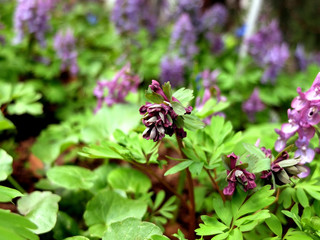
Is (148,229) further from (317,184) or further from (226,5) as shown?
(226,5)

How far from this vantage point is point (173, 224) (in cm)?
119

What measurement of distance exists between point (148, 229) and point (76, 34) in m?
2.38

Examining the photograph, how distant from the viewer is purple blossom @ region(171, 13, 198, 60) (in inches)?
87.4

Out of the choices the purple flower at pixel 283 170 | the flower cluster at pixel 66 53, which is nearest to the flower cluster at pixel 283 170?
the purple flower at pixel 283 170

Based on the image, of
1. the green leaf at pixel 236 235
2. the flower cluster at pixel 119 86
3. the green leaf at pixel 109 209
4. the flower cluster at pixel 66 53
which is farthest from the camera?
the flower cluster at pixel 66 53

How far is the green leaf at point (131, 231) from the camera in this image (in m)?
0.77

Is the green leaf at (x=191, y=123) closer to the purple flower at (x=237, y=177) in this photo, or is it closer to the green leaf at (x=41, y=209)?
the purple flower at (x=237, y=177)

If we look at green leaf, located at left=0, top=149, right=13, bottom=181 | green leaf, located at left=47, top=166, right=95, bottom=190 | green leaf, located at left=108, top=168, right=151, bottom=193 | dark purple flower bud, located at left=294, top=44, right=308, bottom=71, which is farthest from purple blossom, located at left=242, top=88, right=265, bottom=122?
green leaf, located at left=0, top=149, right=13, bottom=181

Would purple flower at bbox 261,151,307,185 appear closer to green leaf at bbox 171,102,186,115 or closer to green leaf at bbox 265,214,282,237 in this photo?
green leaf at bbox 265,214,282,237

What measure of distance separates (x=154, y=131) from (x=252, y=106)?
1441 mm

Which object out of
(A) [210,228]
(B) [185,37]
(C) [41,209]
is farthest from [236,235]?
(B) [185,37]

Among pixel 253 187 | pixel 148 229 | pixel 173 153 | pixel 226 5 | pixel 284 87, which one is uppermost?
pixel 226 5

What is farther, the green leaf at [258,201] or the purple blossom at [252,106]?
the purple blossom at [252,106]

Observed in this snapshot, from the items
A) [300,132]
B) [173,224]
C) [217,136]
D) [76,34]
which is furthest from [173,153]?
[76,34]
